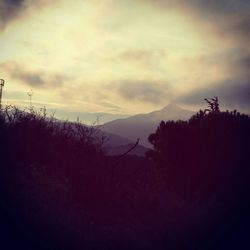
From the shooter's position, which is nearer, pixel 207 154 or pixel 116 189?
pixel 116 189

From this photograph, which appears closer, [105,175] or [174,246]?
[174,246]

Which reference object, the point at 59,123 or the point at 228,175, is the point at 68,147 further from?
the point at 228,175

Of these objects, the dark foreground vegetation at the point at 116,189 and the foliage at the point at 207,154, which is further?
the foliage at the point at 207,154

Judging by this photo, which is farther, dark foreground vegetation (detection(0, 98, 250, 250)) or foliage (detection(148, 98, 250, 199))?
foliage (detection(148, 98, 250, 199))

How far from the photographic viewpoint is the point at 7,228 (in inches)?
512

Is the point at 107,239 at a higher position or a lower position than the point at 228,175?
lower

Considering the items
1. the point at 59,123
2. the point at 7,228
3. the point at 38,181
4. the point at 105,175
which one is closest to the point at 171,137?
the point at 59,123

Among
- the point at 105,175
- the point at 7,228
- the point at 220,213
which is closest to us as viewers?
the point at 7,228

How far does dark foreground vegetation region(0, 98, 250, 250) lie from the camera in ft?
47.4

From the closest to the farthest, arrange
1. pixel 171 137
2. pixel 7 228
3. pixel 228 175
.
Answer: pixel 7 228, pixel 228 175, pixel 171 137

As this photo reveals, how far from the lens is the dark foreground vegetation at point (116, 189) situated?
1445cm

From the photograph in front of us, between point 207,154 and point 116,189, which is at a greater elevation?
point 207,154

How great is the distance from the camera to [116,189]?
2014 cm

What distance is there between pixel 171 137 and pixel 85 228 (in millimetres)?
16097
